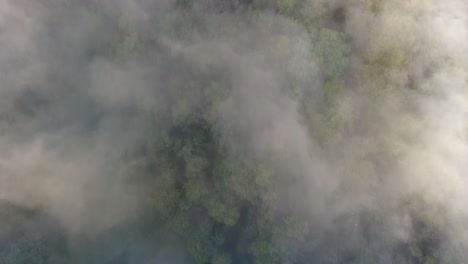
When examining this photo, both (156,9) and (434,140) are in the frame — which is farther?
(156,9)

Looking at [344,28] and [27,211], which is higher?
[344,28]

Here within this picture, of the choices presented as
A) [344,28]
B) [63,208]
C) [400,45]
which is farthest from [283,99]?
[63,208]

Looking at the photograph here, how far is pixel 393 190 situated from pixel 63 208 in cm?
1055

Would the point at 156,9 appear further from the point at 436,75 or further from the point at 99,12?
the point at 436,75

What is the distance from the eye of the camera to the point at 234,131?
A: 12516 millimetres

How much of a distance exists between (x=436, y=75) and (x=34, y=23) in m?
12.9

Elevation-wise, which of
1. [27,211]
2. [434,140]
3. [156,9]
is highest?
[156,9]

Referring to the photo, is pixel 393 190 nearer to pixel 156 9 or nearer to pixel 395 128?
pixel 395 128

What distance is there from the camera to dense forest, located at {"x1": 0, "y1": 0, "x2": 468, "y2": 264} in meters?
12.4

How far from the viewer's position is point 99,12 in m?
13.7

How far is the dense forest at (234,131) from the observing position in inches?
486

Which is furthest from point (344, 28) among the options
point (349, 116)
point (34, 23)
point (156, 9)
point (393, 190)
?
point (34, 23)

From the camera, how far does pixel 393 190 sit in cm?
1255

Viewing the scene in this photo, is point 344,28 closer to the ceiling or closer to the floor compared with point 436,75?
closer to the ceiling
